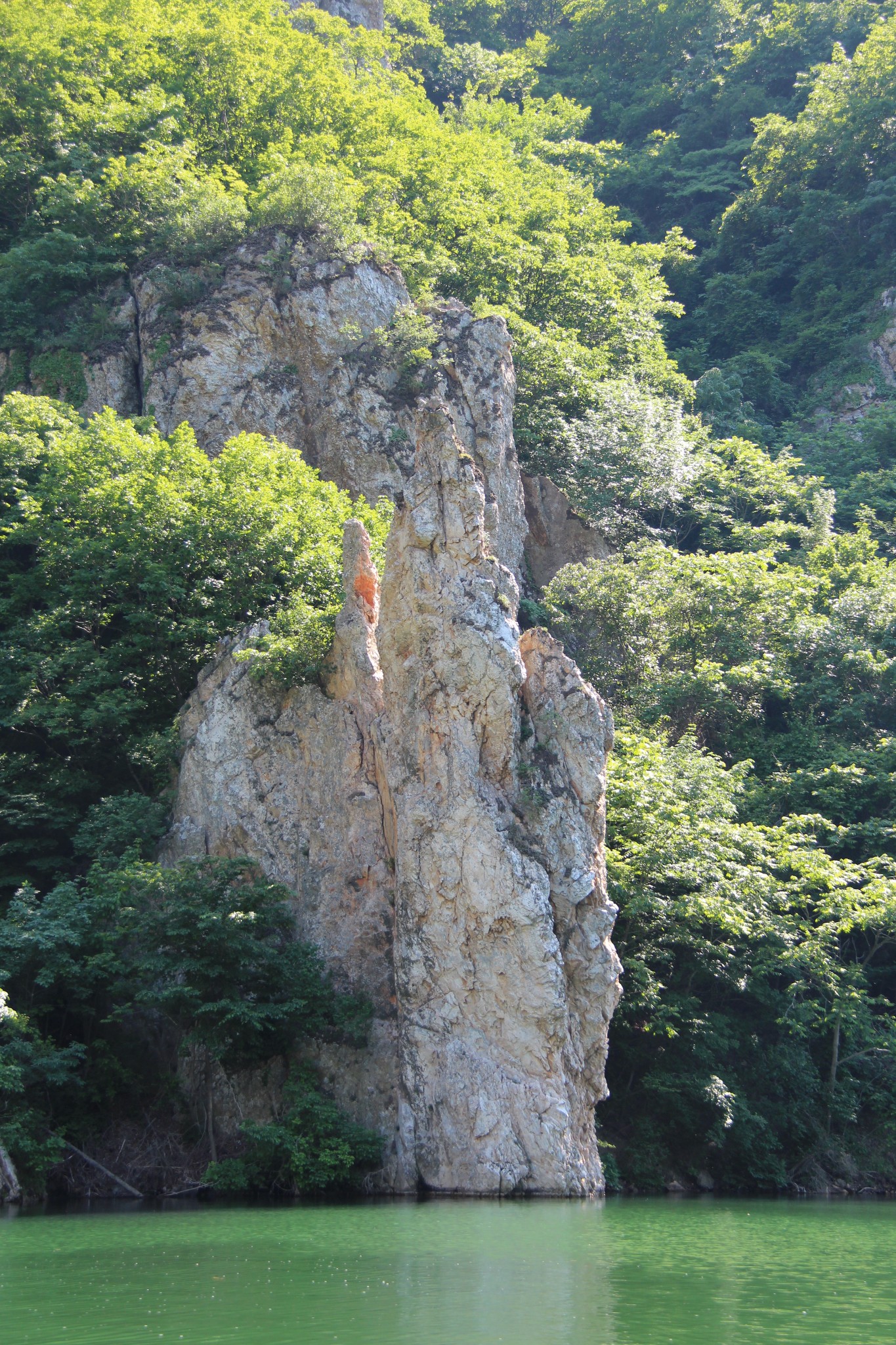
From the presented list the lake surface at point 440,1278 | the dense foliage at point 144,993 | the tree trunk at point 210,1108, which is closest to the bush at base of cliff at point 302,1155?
the dense foliage at point 144,993

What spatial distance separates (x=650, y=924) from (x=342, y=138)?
29976mm

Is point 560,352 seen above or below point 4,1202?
above

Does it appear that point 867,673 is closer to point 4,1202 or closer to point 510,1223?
point 510,1223

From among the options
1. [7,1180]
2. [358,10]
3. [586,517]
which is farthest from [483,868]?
[358,10]

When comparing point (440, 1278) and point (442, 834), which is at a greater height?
point (442, 834)

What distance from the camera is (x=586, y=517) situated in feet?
115

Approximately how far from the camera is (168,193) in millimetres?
35281

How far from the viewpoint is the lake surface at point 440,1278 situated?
938 centimetres

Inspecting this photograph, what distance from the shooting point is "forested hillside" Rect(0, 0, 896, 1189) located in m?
22.6

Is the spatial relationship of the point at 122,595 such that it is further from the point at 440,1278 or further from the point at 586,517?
the point at 440,1278

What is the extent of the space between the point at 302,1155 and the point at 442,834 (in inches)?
211

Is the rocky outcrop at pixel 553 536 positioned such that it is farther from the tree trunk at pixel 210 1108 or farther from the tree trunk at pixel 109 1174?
the tree trunk at pixel 109 1174

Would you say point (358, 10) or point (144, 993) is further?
point (358, 10)

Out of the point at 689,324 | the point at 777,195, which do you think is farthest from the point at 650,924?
the point at 777,195
